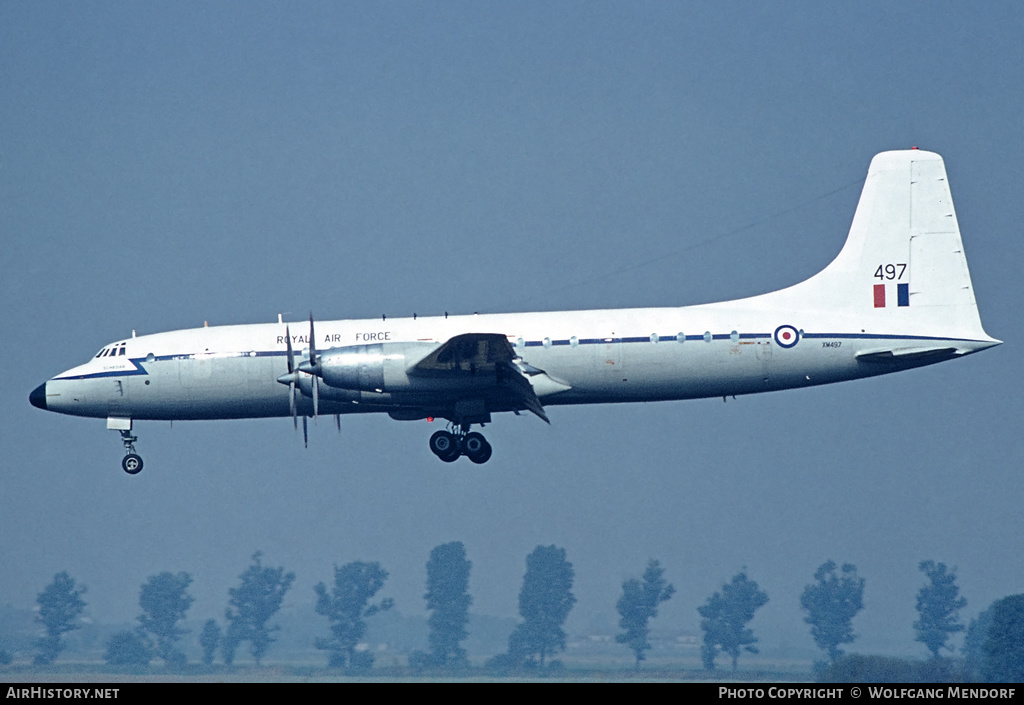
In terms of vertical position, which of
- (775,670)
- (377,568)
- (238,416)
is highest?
(238,416)

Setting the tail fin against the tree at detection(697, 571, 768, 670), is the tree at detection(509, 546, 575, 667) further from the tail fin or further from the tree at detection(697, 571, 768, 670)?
the tail fin

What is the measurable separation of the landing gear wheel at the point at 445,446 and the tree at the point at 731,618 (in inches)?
473

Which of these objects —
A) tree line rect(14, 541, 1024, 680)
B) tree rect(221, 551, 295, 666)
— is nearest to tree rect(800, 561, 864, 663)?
tree line rect(14, 541, 1024, 680)

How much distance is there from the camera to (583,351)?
3666cm

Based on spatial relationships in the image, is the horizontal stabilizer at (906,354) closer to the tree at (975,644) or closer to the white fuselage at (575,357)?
the white fuselage at (575,357)

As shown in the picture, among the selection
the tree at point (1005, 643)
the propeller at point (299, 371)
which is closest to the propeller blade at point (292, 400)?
the propeller at point (299, 371)

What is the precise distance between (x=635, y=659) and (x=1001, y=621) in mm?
11549

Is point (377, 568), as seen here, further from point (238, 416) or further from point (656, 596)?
point (238, 416)

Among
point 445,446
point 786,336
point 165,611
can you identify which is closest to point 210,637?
point 165,611

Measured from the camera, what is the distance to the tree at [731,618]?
4559 centimetres

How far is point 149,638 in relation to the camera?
156 ft

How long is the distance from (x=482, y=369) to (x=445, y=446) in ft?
11.0

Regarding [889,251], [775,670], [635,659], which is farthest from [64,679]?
[889,251]
